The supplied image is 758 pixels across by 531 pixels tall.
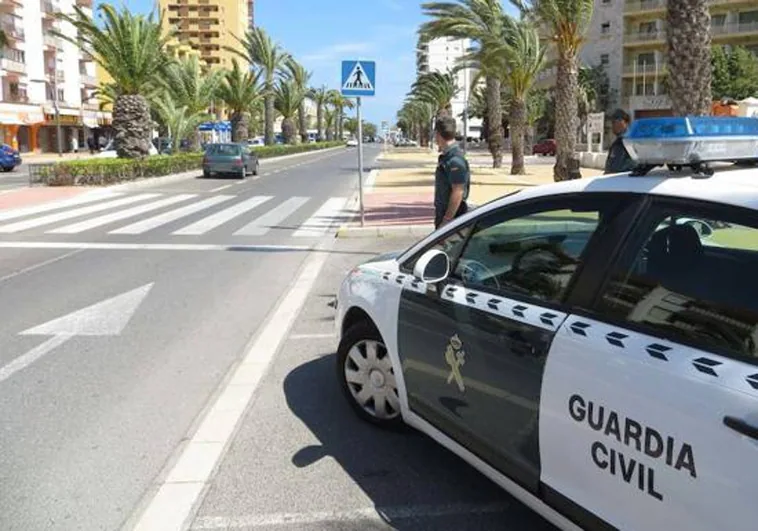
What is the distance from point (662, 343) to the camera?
2.36 metres

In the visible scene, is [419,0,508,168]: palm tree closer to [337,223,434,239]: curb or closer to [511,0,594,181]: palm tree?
[511,0,594,181]: palm tree

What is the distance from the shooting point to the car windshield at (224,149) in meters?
29.5

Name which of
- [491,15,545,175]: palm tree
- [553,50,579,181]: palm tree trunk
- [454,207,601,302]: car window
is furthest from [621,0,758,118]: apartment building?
[454,207,601,302]: car window

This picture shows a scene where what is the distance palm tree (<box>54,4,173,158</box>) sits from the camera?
25703 millimetres

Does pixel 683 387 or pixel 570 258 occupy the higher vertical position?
pixel 570 258

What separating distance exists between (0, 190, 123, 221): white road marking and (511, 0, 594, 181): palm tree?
12881mm

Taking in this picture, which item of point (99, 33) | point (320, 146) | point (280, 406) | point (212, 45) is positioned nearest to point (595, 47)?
point (320, 146)

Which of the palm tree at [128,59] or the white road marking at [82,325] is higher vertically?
the palm tree at [128,59]

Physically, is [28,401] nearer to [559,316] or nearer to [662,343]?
[559,316]

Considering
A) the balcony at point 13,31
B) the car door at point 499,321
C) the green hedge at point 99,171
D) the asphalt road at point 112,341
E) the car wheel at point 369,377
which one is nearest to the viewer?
the car door at point 499,321

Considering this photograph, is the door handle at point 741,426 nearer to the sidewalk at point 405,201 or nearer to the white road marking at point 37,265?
the white road marking at point 37,265

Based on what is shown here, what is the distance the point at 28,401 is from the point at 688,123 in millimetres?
4272

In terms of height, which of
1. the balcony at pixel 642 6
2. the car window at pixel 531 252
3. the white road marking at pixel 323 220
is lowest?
the white road marking at pixel 323 220

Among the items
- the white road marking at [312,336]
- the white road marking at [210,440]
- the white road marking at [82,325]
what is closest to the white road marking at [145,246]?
the white road marking at [82,325]
